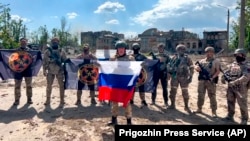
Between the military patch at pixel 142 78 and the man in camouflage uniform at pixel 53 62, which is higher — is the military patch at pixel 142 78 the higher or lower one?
the lower one

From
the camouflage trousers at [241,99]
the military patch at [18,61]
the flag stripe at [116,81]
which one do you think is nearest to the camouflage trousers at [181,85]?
the camouflage trousers at [241,99]

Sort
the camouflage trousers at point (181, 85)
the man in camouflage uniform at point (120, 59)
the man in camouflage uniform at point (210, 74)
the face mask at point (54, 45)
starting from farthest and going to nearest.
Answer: the face mask at point (54, 45) < the camouflage trousers at point (181, 85) < the man in camouflage uniform at point (210, 74) < the man in camouflage uniform at point (120, 59)

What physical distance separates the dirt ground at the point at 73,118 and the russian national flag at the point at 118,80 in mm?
913

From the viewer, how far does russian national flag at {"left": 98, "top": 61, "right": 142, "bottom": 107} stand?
8.05 metres

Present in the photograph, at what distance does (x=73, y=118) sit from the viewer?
30.5ft

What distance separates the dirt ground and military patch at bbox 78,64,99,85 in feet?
2.77

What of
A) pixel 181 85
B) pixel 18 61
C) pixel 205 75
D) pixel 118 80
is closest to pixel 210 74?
pixel 205 75

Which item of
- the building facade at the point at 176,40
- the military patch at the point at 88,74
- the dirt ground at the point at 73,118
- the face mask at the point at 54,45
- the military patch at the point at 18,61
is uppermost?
the building facade at the point at 176,40

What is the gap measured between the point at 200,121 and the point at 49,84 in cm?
510

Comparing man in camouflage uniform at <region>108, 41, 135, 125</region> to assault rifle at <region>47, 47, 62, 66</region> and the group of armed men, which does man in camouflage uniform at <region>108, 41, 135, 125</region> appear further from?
assault rifle at <region>47, 47, 62, 66</region>

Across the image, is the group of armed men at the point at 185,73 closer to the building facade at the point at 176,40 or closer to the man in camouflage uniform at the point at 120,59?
the man in camouflage uniform at the point at 120,59

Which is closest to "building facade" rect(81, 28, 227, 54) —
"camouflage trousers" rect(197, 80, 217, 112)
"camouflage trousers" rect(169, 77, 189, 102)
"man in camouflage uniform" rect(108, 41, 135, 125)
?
Answer: "camouflage trousers" rect(169, 77, 189, 102)

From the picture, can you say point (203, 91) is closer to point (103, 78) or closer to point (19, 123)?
point (103, 78)

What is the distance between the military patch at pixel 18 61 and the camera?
35.3ft
